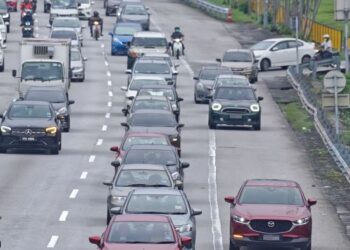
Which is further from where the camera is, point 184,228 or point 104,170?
point 104,170

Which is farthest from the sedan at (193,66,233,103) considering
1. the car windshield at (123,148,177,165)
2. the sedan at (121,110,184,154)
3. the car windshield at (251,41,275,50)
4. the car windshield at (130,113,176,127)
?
the car windshield at (123,148,177,165)

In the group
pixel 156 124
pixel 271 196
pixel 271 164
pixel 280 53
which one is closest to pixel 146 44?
pixel 280 53

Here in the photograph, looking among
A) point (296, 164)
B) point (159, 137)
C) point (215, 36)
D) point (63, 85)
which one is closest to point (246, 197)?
point (159, 137)

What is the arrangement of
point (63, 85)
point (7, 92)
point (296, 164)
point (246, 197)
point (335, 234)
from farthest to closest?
point (7, 92)
point (63, 85)
point (296, 164)
point (335, 234)
point (246, 197)

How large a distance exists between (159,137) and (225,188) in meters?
2.47

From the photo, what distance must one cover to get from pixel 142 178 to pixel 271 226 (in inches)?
190

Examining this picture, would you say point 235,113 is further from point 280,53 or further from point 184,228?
point 184,228

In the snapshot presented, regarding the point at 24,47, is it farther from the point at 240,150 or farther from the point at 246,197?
the point at 246,197

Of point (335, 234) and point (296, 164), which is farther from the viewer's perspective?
point (296, 164)

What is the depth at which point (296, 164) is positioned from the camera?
44906mm

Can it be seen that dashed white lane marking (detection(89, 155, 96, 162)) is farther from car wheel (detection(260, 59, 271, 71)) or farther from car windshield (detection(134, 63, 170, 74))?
car wheel (detection(260, 59, 271, 71))

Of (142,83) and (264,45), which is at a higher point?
(142,83)

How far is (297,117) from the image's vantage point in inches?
2234

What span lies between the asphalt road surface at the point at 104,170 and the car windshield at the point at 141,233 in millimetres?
4203
